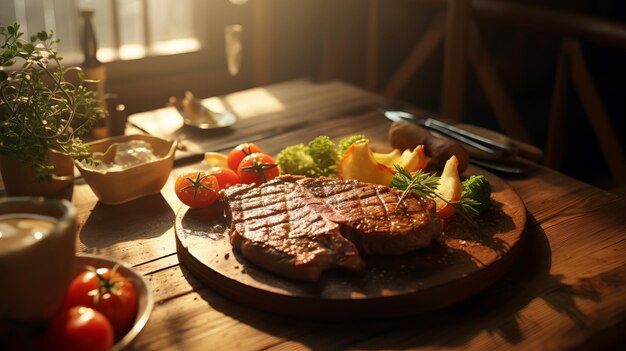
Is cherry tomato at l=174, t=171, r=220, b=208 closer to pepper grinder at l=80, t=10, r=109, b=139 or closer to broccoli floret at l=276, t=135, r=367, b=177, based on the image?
broccoli floret at l=276, t=135, r=367, b=177

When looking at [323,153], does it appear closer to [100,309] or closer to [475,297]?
[475,297]

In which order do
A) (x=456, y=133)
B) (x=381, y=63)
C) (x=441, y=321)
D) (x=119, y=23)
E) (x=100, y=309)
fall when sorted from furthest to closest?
1. (x=381, y=63)
2. (x=119, y=23)
3. (x=456, y=133)
4. (x=441, y=321)
5. (x=100, y=309)

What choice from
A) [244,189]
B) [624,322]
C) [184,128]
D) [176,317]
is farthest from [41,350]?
[184,128]

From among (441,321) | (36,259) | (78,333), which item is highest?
(36,259)

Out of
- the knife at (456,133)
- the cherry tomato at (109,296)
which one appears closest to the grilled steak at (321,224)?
the cherry tomato at (109,296)

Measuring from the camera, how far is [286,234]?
1496 mm

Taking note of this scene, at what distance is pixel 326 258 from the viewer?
4.67 ft

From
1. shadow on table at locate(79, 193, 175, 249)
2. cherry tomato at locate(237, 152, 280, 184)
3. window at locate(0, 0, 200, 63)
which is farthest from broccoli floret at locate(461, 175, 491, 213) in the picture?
window at locate(0, 0, 200, 63)

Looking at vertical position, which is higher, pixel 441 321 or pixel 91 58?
pixel 91 58

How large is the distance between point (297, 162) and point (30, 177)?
2.45ft

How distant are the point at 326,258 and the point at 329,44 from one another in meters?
2.38

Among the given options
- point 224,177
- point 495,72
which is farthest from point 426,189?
point 495,72

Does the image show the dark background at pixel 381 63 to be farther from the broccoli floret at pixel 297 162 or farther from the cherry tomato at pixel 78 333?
the cherry tomato at pixel 78 333

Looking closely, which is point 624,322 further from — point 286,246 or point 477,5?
point 477,5
